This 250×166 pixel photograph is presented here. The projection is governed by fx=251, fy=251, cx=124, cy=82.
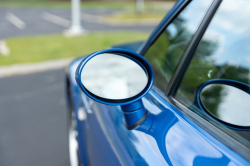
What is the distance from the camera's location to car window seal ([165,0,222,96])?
1246 millimetres

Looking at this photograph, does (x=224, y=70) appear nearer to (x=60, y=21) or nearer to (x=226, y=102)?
(x=226, y=102)

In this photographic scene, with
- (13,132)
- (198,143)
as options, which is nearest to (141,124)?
(198,143)

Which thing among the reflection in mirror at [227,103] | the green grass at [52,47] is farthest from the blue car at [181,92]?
the green grass at [52,47]

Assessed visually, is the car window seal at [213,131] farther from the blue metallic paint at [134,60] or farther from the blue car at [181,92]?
the blue metallic paint at [134,60]

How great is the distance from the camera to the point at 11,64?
6148mm

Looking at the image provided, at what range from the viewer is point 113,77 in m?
1.65

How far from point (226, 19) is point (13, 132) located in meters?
3.23

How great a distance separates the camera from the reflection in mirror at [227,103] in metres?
1.10

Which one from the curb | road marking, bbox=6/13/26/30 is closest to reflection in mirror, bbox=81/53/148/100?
the curb

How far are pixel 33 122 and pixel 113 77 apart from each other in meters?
2.58

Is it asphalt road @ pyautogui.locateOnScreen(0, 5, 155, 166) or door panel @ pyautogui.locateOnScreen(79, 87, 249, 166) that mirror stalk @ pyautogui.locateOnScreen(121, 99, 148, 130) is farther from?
asphalt road @ pyautogui.locateOnScreen(0, 5, 155, 166)

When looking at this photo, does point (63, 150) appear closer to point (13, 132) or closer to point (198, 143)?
point (13, 132)

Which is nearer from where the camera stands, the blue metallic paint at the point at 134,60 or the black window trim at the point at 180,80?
the black window trim at the point at 180,80

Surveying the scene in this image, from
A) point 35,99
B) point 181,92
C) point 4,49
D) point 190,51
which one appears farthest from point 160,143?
point 4,49
